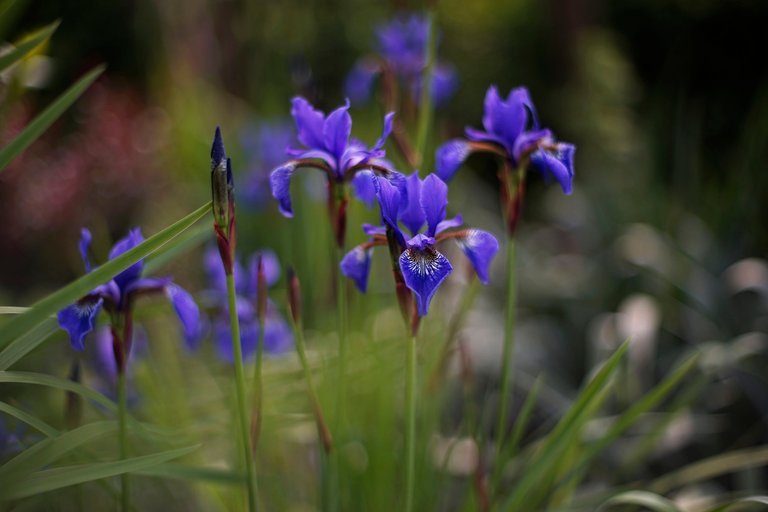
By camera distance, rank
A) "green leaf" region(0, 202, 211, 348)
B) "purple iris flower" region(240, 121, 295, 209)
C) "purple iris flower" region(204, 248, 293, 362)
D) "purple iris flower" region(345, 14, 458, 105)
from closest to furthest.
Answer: "green leaf" region(0, 202, 211, 348), "purple iris flower" region(204, 248, 293, 362), "purple iris flower" region(345, 14, 458, 105), "purple iris flower" region(240, 121, 295, 209)

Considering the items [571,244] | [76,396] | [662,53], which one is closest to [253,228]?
[571,244]

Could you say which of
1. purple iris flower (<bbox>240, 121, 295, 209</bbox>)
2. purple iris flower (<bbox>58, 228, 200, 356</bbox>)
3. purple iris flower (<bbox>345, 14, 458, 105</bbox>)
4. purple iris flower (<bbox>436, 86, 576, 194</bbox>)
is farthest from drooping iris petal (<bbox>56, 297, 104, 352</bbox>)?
purple iris flower (<bbox>240, 121, 295, 209</bbox>)

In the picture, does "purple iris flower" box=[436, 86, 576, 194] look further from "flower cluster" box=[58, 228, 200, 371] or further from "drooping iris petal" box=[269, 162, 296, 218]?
"flower cluster" box=[58, 228, 200, 371]

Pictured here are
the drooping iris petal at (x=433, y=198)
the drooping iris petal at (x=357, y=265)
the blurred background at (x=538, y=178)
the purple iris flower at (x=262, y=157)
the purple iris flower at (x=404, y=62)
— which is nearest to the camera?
the drooping iris petal at (x=433, y=198)

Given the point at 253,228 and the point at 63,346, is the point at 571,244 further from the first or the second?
the point at 63,346

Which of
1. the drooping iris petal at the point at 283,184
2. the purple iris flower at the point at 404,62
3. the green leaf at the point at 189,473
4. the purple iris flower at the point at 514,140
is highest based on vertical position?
the purple iris flower at the point at 404,62

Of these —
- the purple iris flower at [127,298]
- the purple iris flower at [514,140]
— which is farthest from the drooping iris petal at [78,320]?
the purple iris flower at [514,140]

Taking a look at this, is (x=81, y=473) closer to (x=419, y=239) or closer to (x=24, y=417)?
(x=24, y=417)

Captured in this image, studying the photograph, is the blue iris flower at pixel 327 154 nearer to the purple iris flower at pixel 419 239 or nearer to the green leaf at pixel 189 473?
the purple iris flower at pixel 419 239
